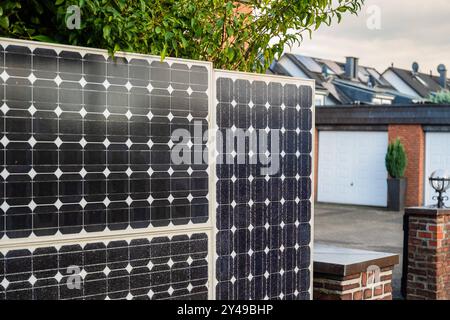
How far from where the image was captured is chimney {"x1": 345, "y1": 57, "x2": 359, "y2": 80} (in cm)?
4328

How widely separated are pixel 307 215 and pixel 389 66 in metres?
45.8

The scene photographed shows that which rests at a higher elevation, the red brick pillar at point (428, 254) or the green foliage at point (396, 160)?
the green foliage at point (396, 160)

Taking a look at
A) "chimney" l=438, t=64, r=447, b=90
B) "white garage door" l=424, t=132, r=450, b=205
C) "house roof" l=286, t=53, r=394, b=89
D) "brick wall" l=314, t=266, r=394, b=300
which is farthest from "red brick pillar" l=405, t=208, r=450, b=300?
"chimney" l=438, t=64, r=447, b=90

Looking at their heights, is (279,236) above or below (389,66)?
below

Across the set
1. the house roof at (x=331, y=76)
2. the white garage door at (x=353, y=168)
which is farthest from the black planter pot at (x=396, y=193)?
the house roof at (x=331, y=76)

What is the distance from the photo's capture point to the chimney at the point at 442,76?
162ft

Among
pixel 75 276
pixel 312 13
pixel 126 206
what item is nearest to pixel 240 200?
pixel 126 206

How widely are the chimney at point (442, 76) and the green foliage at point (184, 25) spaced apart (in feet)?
154

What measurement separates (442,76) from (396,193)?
1195 inches

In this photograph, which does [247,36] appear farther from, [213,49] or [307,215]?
[307,215]

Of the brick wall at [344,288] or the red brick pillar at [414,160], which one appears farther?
the red brick pillar at [414,160]

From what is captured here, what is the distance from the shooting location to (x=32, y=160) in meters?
3.36

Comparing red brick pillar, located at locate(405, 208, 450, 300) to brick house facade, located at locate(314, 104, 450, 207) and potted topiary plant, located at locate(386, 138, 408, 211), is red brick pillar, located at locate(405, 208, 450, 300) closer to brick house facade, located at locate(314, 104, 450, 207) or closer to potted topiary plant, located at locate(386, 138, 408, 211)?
potted topiary plant, located at locate(386, 138, 408, 211)

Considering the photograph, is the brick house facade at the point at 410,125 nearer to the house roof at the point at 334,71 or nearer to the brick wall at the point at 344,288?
the house roof at the point at 334,71
